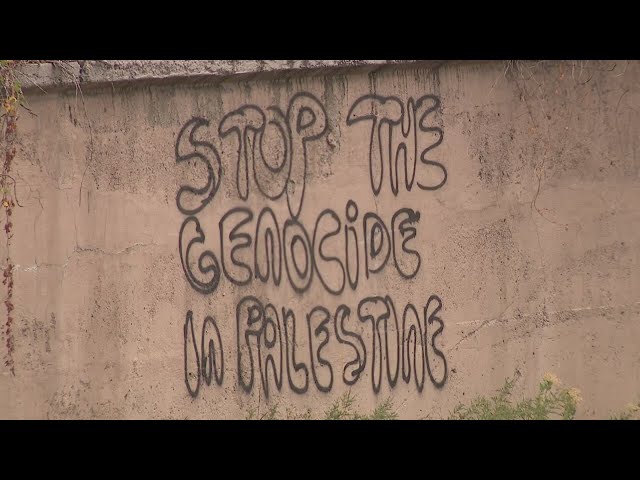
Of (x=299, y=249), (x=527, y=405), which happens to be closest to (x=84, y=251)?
(x=299, y=249)

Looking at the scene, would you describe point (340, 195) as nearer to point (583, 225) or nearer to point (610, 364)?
point (583, 225)

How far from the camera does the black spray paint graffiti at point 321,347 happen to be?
601cm

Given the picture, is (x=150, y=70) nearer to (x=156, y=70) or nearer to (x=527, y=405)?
(x=156, y=70)

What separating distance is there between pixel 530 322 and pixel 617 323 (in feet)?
Result: 2.08

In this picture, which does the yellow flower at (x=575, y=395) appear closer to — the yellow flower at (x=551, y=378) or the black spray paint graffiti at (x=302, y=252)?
the yellow flower at (x=551, y=378)

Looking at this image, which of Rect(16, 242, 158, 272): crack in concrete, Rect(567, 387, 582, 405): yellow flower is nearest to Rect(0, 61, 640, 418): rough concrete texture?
Rect(16, 242, 158, 272): crack in concrete

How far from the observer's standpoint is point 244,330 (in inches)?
238

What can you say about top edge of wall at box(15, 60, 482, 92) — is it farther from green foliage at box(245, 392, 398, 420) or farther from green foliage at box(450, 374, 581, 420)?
green foliage at box(450, 374, 581, 420)

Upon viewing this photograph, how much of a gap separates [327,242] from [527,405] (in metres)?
1.79

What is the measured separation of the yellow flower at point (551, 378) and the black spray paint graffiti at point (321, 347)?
71cm

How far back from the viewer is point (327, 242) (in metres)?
6.15

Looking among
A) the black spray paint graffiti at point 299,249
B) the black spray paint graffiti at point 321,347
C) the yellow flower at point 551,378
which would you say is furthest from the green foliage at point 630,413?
the black spray paint graffiti at point 299,249

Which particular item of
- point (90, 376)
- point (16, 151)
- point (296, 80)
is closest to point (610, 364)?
point (296, 80)

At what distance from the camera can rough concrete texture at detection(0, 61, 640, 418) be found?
5832mm
